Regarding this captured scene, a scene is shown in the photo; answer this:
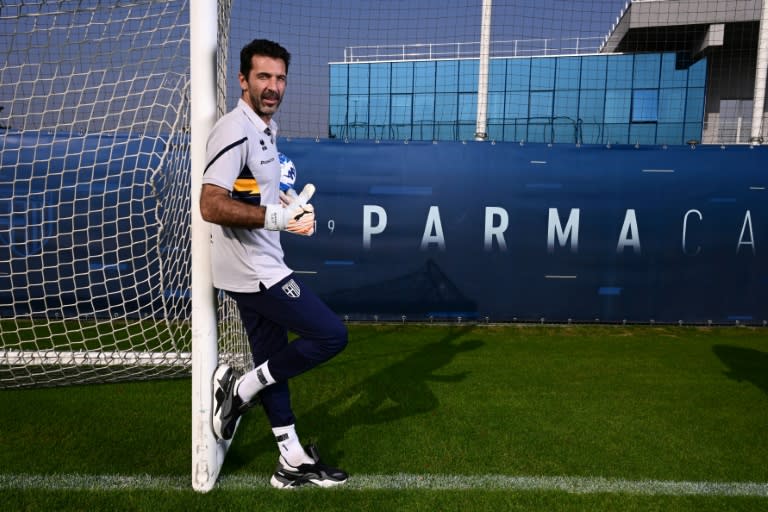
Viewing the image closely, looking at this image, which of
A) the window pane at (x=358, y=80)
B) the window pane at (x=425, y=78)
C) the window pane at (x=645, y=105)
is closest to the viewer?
the window pane at (x=645, y=105)

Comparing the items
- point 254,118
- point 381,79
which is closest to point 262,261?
point 254,118

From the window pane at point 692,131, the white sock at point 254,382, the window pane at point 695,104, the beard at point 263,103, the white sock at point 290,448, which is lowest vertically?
the white sock at point 290,448

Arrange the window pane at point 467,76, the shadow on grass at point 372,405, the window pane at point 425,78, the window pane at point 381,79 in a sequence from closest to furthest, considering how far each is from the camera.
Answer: the shadow on grass at point 372,405 < the window pane at point 467,76 < the window pane at point 425,78 < the window pane at point 381,79

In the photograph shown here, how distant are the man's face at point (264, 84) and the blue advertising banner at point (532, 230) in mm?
4080

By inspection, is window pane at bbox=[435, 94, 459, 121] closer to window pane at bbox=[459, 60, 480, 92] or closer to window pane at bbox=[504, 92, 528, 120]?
window pane at bbox=[459, 60, 480, 92]

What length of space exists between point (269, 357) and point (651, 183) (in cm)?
551

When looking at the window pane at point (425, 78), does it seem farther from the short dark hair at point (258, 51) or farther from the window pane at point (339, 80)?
the short dark hair at point (258, 51)

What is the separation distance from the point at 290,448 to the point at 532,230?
15.1 feet

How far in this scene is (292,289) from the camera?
2703 millimetres

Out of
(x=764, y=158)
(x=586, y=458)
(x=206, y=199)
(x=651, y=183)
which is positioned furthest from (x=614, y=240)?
(x=206, y=199)

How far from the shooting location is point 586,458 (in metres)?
3.22

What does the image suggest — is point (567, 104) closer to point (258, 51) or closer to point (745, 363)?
point (745, 363)

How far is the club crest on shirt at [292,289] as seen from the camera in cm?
269

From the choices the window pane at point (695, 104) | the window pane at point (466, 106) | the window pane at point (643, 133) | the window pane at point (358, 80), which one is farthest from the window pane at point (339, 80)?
the window pane at point (695, 104)
